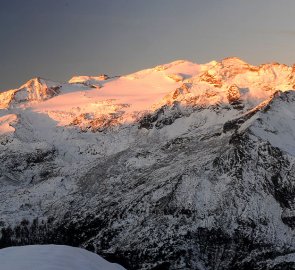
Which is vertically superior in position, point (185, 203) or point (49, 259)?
point (49, 259)

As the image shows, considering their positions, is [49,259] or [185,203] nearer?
[49,259]

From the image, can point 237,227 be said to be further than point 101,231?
No

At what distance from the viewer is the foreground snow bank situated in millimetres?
29625

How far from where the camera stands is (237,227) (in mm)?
143500

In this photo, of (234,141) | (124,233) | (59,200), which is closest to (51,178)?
(59,200)

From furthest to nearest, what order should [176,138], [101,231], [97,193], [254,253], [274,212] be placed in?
[176,138], [97,193], [101,231], [274,212], [254,253]

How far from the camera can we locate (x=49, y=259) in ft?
102

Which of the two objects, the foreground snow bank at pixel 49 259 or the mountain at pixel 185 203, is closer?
the foreground snow bank at pixel 49 259

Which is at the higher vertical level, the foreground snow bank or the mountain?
the foreground snow bank

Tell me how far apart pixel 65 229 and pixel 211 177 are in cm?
4408

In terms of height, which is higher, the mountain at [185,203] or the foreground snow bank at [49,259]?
the foreground snow bank at [49,259]

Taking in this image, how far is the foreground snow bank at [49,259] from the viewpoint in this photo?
97.2 feet

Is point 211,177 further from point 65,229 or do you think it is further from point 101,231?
point 65,229

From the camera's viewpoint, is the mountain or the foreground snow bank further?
the mountain
